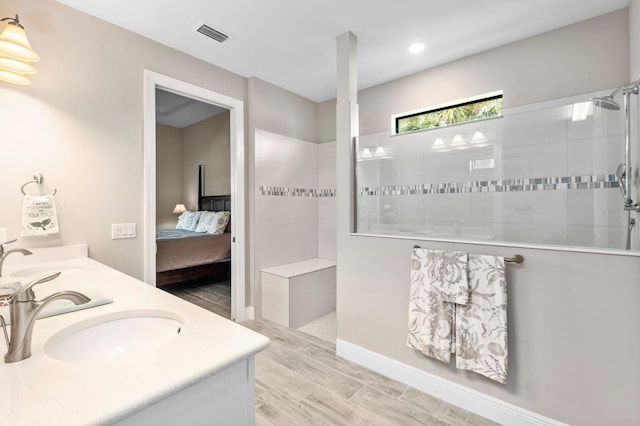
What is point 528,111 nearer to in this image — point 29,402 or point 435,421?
point 435,421

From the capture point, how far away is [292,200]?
3.58 meters

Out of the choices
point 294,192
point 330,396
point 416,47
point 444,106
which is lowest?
point 330,396

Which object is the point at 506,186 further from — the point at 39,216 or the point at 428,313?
the point at 39,216

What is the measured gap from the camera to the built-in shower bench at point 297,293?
9.80 ft

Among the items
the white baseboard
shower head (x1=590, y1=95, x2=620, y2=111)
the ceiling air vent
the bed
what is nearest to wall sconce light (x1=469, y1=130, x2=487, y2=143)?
shower head (x1=590, y1=95, x2=620, y2=111)

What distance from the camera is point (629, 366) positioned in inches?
53.2

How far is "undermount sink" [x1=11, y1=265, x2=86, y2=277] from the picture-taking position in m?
1.62

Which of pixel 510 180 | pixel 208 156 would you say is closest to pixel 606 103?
pixel 510 180

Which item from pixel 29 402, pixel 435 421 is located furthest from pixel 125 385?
pixel 435 421

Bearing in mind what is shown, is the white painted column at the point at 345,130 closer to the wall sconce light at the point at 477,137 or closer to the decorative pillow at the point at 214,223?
the wall sconce light at the point at 477,137

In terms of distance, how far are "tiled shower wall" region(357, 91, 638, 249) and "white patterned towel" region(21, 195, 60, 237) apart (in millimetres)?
2211

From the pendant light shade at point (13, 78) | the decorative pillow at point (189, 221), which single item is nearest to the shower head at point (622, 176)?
the pendant light shade at point (13, 78)

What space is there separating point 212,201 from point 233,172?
3.03 m

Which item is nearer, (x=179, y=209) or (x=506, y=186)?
(x=506, y=186)
